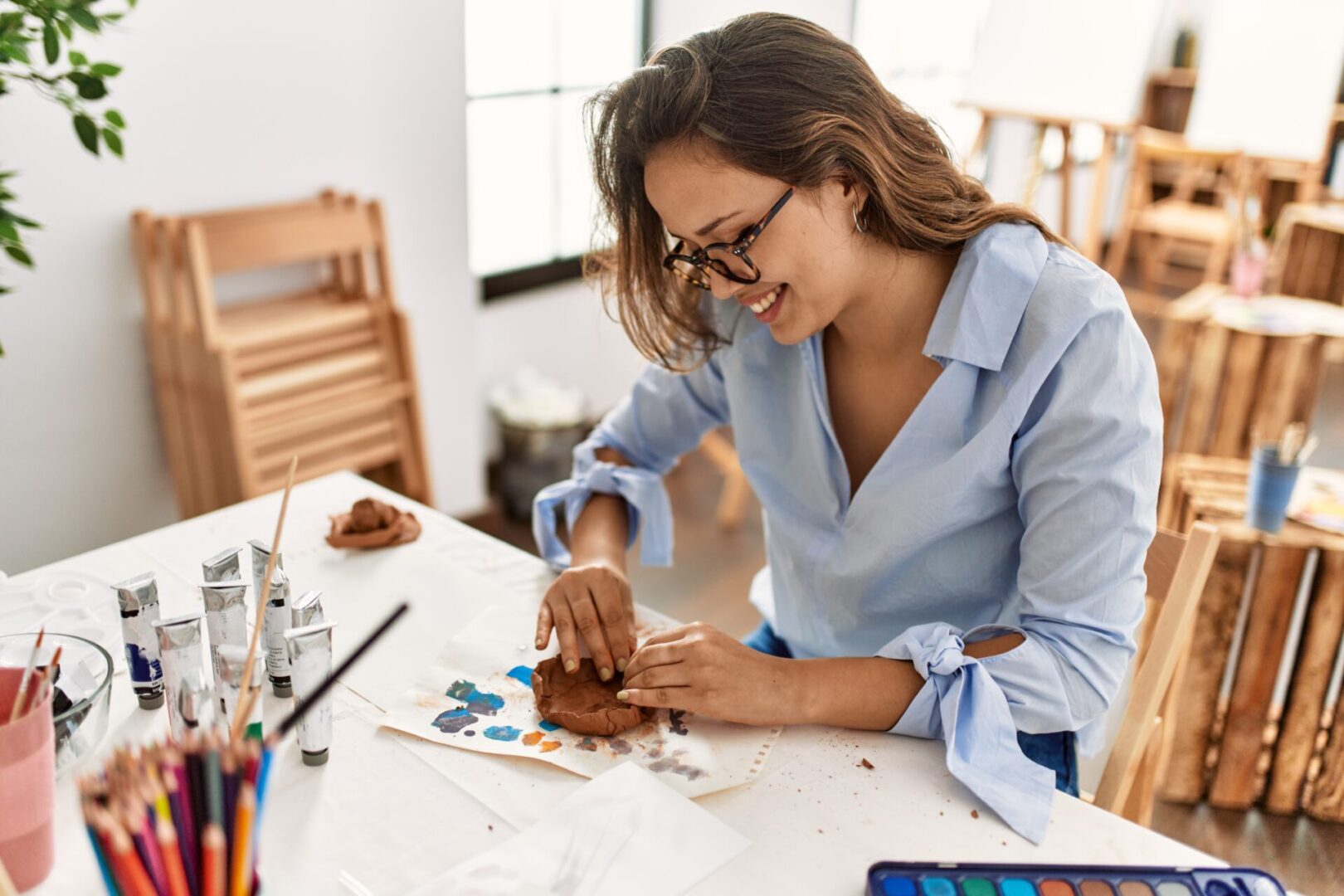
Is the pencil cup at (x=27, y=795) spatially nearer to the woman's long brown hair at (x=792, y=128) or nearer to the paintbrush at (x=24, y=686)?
the paintbrush at (x=24, y=686)

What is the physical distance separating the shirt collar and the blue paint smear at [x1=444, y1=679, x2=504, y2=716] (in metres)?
0.65

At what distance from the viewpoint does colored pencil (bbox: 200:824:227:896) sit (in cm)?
68

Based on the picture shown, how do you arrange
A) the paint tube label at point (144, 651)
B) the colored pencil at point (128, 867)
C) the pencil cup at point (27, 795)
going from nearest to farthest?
the colored pencil at point (128, 867) → the pencil cup at point (27, 795) → the paint tube label at point (144, 651)

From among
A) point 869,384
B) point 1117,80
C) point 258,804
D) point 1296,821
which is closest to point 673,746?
point 258,804

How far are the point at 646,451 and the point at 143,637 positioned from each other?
81cm

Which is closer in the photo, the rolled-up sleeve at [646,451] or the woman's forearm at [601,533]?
the woman's forearm at [601,533]

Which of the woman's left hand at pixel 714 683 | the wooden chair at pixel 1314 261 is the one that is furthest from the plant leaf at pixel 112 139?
the wooden chair at pixel 1314 261

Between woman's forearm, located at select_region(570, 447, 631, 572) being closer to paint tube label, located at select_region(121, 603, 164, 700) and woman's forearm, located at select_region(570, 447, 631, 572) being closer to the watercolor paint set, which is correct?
paint tube label, located at select_region(121, 603, 164, 700)

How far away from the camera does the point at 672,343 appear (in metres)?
1.59

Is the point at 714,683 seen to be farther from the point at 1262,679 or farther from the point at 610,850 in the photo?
the point at 1262,679

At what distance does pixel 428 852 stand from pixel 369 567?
564mm

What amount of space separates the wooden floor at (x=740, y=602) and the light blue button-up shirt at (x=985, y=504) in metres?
1.09

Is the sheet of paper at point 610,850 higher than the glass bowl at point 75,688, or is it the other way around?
the glass bowl at point 75,688

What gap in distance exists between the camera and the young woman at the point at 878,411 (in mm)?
1169
